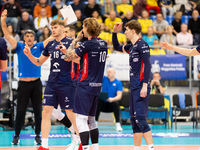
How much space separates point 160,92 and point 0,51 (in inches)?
311

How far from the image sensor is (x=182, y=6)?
61.2 ft

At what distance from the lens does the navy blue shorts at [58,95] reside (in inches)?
293

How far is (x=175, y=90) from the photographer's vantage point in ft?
49.0

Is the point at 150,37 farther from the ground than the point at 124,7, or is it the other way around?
the point at 124,7

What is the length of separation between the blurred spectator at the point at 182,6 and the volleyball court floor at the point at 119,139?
7.73m

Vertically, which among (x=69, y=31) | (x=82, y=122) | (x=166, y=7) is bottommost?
(x=82, y=122)

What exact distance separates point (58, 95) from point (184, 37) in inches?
386

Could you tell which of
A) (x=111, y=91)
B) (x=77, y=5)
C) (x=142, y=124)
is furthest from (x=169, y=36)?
(x=142, y=124)

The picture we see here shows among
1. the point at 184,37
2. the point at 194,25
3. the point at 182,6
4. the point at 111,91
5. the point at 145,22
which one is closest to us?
the point at 111,91

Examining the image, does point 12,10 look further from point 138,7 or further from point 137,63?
point 137,63

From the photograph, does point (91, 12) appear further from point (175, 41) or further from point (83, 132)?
point (83, 132)

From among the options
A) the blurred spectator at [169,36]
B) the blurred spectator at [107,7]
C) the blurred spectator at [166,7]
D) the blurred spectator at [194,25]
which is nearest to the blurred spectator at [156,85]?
the blurred spectator at [169,36]

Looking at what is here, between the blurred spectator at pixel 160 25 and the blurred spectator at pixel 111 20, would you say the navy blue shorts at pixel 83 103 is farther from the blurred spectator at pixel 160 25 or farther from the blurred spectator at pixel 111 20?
the blurred spectator at pixel 160 25

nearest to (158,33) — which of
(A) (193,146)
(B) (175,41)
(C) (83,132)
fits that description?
(B) (175,41)
